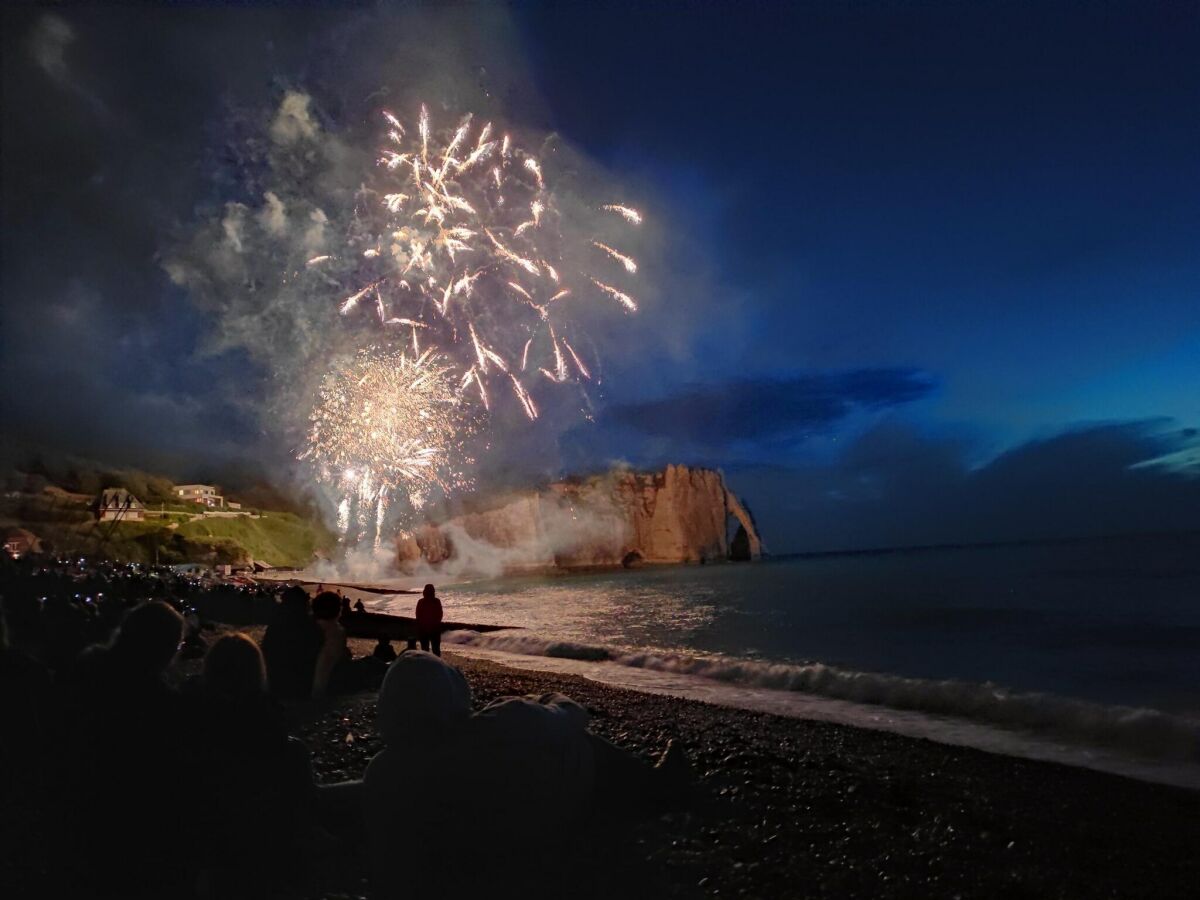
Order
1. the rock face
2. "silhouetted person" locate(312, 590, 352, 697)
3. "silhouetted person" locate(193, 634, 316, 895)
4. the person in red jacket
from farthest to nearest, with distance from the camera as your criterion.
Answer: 1. the rock face
2. the person in red jacket
3. "silhouetted person" locate(312, 590, 352, 697)
4. "silhouetted person" locate(193, 634, 316, 895)

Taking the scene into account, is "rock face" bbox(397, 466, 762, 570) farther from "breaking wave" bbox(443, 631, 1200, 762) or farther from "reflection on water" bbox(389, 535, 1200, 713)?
"breaking wave" bbox(443, 631, 1200, 762)

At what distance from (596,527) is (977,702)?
114179 millimetres

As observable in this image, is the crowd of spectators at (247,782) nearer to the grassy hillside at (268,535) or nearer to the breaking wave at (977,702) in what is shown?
the breaking wave at (977,702)

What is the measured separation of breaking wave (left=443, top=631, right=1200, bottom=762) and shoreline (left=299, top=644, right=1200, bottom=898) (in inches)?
100

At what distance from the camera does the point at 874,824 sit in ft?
18.8

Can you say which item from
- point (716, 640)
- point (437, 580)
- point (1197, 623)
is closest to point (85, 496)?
point (437, 580)

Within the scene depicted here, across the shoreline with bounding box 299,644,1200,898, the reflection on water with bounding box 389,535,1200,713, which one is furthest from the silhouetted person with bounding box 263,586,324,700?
the reflection on water with bounding box 389,535,1200,713

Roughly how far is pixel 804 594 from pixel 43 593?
50273mm

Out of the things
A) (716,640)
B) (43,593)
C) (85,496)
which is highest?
(85,496)

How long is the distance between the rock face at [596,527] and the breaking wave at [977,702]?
8993 cm

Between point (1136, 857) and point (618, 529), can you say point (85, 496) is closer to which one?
point (618, 529)

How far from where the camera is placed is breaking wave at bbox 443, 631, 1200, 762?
31.7 ft

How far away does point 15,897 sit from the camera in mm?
3959

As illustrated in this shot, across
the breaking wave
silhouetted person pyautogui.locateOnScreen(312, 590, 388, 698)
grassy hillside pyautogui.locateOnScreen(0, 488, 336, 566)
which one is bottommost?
the breaking wave
